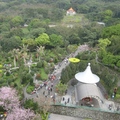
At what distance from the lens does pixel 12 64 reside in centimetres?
3972

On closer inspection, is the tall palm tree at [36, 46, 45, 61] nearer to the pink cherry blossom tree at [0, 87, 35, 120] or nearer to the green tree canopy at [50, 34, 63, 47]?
the green tree canopy at [50, 34, 63, 47]

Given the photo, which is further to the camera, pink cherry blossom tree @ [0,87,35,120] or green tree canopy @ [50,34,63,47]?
green tree canopy @ [50,34,63,47]

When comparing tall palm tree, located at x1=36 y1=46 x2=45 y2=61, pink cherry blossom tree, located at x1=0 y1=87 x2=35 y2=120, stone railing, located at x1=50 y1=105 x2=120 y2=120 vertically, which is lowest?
stone railing, located at x1=50 y1=105 x2=120 y2=120

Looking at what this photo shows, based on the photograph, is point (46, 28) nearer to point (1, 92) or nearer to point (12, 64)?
point (12, 64)

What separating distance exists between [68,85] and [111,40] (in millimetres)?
Result: 16280

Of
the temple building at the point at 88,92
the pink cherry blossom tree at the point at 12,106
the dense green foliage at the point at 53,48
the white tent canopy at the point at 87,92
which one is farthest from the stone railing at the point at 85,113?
the pink cherry blossom tree at the point at 12,106

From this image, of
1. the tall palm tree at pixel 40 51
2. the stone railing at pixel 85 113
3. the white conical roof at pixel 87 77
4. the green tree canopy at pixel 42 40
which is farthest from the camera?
the green tree canopy at pixel 42 40

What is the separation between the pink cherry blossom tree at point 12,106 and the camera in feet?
→ 76.9

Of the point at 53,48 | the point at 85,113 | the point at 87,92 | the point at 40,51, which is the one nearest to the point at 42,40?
the point at 53,48

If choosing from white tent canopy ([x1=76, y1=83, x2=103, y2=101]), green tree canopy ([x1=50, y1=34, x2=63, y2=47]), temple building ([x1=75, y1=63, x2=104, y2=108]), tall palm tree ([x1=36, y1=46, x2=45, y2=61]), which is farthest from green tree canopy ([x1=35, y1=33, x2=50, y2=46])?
white tent canopy ([x1=76, y1=83, x2=103, y2=101])

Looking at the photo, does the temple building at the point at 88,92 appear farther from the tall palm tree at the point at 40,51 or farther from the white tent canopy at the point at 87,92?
the tall palm tree at the point at 40,51

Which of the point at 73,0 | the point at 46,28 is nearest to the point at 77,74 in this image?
the point at 46,28

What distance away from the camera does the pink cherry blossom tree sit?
2345 centimetres

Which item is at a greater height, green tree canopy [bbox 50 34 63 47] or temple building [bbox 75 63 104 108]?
green tree canopy [bbox 50 34 63 47]
